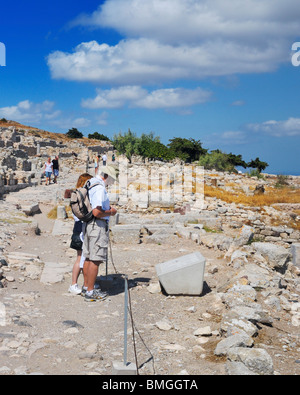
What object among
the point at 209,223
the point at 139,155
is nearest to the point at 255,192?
the point at 209,223

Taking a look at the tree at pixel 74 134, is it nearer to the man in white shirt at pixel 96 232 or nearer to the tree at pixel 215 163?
the tree at pixel 215 163

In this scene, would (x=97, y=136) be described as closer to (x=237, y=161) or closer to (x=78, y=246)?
(x=237, y=161)

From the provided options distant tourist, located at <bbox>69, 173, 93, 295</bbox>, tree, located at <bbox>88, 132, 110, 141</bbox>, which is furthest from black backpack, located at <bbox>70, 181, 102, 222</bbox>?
tree, located at <bbox>88, 132, 110, 141</bbox>

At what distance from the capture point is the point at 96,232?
5762 millimetres

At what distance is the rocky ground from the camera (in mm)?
3990

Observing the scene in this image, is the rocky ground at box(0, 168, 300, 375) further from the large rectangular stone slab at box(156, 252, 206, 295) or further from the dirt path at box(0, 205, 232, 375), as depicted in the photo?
the large rectangular stone slab at box(156, 252, 206, 295)

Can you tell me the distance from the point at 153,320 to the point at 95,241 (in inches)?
53.5

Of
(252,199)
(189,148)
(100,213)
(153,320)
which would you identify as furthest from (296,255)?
(189,148)

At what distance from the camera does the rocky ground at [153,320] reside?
3.99m

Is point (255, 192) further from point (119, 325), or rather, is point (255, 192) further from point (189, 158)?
point (189, 158)

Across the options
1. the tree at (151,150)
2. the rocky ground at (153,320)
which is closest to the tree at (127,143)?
the tree at (151,150)

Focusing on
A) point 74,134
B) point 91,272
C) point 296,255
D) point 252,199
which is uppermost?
point 74,134

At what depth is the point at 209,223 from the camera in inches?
530
